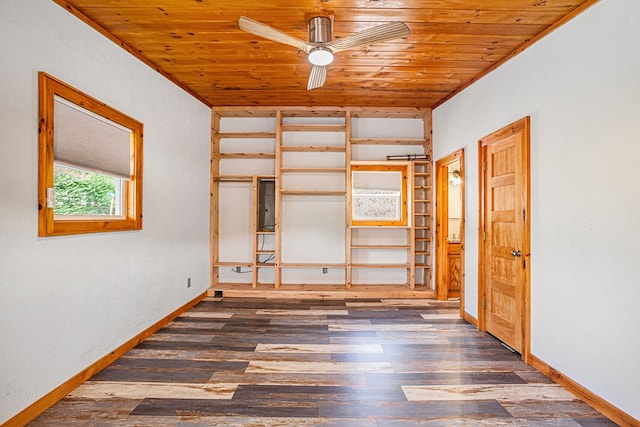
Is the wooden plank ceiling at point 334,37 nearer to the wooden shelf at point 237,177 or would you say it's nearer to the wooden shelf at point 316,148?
the wooden shelf at point 316,148

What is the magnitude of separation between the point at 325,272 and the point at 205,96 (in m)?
3.16

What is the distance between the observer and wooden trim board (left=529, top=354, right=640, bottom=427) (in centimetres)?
190

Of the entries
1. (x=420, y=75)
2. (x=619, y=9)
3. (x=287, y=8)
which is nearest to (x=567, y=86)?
(x=619, y=9)

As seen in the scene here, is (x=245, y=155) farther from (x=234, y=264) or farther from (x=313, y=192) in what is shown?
(x=234, y=264)

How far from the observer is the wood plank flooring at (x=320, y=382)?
2008mm

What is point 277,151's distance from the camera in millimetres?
4848

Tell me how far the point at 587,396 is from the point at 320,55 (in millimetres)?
3037

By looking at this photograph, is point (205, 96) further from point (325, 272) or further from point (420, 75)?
point (325, 272)

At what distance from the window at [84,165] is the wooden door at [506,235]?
3536 millimetres

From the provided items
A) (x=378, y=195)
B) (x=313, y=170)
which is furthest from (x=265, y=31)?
(x=378, y=195)

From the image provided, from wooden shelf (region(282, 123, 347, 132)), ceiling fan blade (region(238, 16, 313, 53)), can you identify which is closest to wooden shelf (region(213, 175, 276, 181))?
wooden shelf (region(282, 123, 347, 132))

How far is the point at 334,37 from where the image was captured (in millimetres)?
2779

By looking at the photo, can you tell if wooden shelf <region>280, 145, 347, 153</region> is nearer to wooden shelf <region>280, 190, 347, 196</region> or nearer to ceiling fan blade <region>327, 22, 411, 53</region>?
wooden shelf <region>280, 190, 347, 196</region>

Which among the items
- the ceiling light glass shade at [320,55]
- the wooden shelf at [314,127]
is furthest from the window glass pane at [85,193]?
the wooden shelf at [314,127]
